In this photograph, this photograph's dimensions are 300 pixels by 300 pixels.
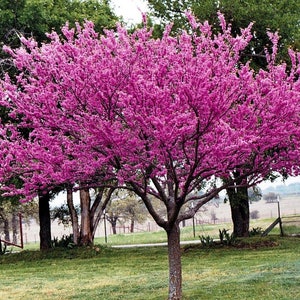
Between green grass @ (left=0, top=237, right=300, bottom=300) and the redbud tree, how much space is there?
2.42 metres

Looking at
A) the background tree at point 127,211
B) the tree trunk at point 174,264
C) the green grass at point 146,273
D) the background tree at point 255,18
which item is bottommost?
the green grass at point 146,273

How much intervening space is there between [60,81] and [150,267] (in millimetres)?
7921

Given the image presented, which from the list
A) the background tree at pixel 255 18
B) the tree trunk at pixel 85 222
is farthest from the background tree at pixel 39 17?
the tree trunk at pixel 85 222

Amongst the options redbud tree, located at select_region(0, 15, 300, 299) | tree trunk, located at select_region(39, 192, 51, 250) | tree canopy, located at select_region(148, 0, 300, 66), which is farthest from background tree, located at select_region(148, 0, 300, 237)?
redbud tree, located at select_region(0, 15, 300, 299)

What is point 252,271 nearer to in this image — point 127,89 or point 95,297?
point 95,297

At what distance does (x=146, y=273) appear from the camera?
499 inches

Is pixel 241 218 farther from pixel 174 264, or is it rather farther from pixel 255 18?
pixel 174 264

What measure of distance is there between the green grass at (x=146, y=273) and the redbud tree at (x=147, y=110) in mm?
2423

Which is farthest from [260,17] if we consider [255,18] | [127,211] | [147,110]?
[127,211]

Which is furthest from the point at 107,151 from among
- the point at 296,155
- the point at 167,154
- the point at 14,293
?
the point at 14,293

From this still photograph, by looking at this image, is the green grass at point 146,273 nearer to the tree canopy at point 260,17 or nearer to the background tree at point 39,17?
the background tree at point 39,17

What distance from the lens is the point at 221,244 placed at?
58.9 ft

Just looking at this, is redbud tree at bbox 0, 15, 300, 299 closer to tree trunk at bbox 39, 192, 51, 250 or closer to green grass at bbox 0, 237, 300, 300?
green grass at bbox 0, 237, 300, 300

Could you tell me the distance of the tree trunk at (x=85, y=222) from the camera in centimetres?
1972
